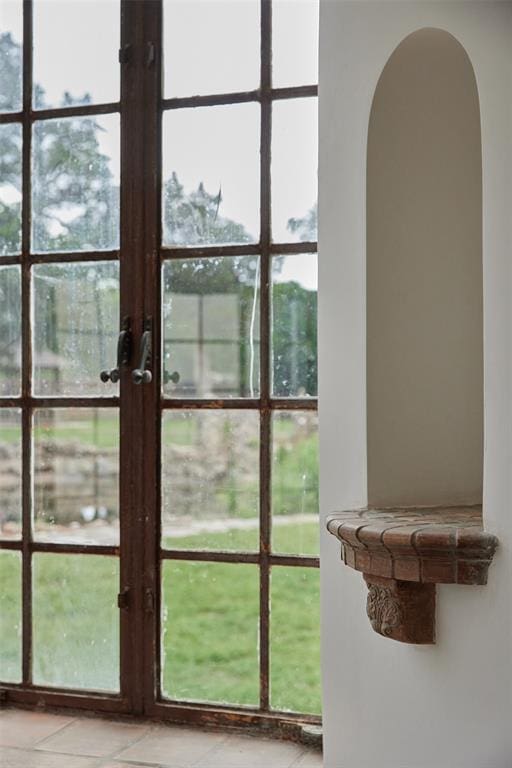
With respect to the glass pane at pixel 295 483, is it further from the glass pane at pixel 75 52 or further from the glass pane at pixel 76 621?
the glass pane at pixel 75 52

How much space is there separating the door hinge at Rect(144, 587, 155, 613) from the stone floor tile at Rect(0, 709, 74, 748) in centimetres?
44

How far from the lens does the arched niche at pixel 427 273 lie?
2.59 metres

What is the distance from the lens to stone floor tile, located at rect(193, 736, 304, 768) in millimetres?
2842

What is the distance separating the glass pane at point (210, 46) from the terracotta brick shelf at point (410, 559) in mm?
1506

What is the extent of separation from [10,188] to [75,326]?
52 cm

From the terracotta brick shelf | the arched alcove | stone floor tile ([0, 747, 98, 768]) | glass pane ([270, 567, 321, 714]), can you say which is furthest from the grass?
the terracotta brick shelf

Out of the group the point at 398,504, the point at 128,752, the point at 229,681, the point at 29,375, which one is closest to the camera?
the point at 398,504

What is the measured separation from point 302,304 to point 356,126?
2.10ft

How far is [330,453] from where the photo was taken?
8.69 feet

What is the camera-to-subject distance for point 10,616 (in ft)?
11.2

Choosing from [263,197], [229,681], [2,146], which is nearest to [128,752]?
[229,681]

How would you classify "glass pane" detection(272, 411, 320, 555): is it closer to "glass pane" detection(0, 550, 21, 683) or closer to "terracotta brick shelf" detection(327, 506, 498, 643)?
"terracotta brick shelf" detection(327, 506, 498, 643)

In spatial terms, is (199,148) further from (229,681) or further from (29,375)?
(229,681)

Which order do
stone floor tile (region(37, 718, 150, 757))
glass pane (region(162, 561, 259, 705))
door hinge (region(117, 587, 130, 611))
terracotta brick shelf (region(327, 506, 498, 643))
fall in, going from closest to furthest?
terracotta brick shelf (region(327, 506, 498, 643)) → stone floor tile (region(37, 718, 150, 757)) → glass pane (region(162, 561, 259, 705)) → door hinge (region(117, 587, 130, 611))
